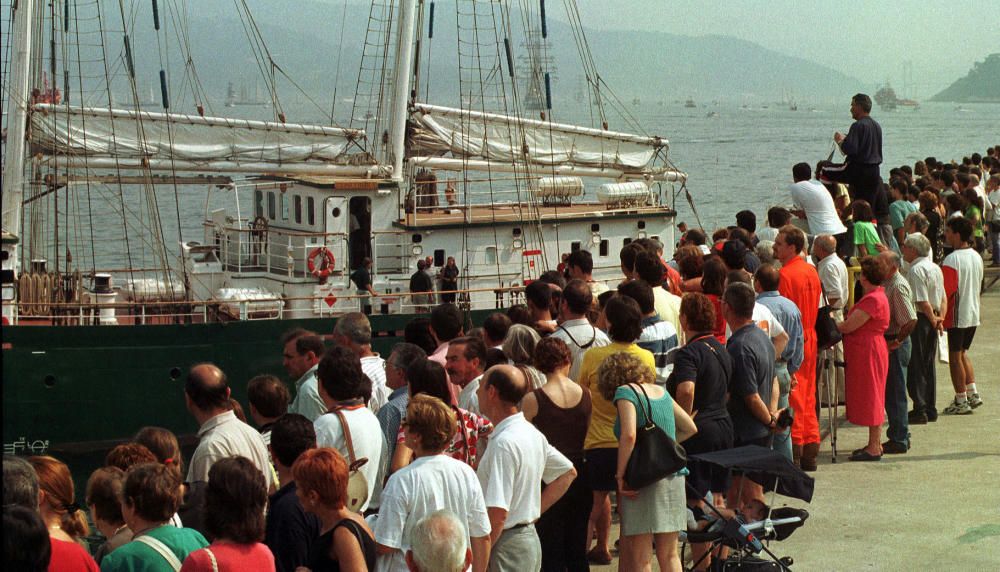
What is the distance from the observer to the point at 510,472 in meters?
6.73

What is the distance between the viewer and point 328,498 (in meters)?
5.59

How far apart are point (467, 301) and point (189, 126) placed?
5.86m

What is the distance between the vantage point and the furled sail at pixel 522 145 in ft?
80.8

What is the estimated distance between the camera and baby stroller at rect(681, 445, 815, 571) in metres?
7.47

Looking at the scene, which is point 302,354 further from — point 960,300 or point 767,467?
point 960,300

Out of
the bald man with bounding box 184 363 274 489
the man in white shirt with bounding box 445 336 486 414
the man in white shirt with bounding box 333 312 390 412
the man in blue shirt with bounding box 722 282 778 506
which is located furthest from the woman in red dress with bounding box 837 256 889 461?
the bald man with bounding box 184 363 274 489

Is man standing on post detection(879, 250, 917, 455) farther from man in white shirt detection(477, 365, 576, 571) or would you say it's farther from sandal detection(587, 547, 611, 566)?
man in white shirt detection(477, 365, 576, 571)

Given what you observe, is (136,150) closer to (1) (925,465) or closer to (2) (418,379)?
(1) (925,465)

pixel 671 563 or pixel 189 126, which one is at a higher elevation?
pixel 189 126

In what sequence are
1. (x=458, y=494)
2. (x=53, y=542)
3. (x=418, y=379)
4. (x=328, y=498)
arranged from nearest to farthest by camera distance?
1. (x=53, y=542)
2. (x=328, y=498)
3. (x=458, y=494)
4. (x=418, y=379)

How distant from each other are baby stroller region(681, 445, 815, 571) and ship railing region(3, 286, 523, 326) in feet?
42.9

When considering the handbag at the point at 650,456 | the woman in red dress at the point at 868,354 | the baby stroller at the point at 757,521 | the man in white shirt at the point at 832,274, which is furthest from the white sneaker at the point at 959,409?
the handbag at the point at 650,456

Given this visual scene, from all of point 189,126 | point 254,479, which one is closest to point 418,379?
point 254,479

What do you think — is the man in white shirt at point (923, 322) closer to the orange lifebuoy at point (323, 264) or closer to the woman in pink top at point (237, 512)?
the woman in pink top at point (237, 512)
